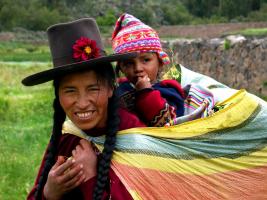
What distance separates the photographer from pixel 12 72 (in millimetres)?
23781

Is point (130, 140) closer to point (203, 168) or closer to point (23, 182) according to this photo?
point (203, 168)

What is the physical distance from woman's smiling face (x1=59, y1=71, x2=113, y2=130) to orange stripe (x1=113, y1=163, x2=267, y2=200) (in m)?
0.24

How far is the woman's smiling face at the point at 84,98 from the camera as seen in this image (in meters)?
2.85

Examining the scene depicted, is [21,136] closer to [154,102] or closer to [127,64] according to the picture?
[127,64]

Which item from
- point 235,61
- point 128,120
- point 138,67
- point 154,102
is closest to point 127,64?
point 138,67

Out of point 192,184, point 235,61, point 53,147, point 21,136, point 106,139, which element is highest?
point 106,139

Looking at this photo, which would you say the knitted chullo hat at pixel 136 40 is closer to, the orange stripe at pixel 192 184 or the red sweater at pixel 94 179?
the red sweater at pixel 94 179

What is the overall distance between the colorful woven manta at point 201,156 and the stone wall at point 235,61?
390 inches

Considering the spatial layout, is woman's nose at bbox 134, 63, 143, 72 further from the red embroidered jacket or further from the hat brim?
the hat brim

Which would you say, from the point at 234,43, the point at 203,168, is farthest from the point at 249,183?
the point at 234,43

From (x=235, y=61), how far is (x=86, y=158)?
11.6m

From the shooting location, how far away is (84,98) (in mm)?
2842

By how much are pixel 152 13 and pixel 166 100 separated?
73610 millimetres

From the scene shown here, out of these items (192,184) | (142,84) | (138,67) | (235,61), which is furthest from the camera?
(235,61)
